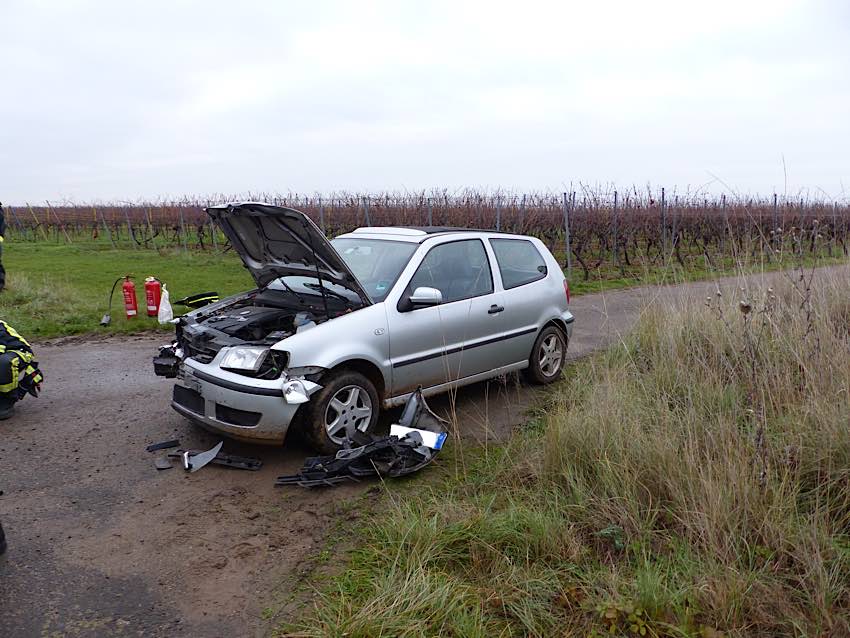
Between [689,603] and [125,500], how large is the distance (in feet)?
11.0

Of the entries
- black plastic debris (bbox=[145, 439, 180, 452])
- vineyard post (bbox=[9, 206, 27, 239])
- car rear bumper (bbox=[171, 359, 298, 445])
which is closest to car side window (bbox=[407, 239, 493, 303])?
car rear bumper (bbox=[171, 359, 298, 445])

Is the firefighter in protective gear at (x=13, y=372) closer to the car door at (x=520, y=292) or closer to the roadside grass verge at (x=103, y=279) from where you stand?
the roadside grass verge at (x=103, y=279)

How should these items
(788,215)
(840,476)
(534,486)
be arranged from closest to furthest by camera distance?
(840,476) → (534,486) → (788,215)

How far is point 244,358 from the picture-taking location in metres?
4.61

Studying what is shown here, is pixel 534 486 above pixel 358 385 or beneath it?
beneath

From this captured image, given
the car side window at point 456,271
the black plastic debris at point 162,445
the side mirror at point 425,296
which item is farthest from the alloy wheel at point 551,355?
the black plastic debris at point 162,445

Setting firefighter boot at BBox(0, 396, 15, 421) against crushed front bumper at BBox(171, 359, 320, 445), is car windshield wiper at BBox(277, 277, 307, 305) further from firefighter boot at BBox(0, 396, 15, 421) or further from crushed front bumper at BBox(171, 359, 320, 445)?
firefighter boot at BBox(0, 396, 15, 421)

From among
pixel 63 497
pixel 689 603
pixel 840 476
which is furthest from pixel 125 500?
pixel 840 476

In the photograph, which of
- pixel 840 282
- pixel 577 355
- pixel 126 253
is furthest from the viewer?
pixel 126 253

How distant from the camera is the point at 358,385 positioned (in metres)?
4.82

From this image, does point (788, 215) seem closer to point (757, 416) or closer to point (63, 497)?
point (757, 416)

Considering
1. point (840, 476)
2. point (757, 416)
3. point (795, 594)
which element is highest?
point (757, 416)

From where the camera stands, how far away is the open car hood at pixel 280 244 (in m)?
4.77

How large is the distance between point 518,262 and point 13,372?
4.57 metres
